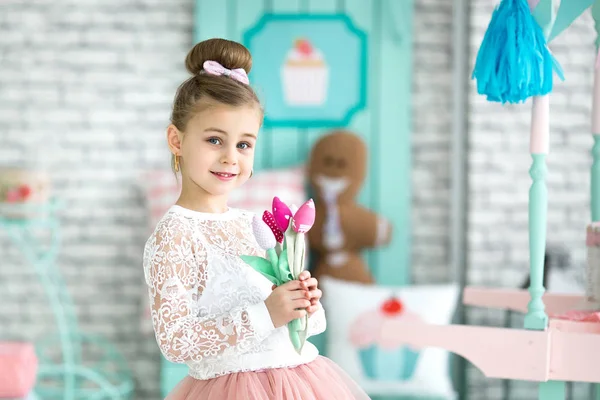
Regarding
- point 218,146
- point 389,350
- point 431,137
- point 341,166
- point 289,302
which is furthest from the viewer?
point 431,137

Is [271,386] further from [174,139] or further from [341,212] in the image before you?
[341,212]

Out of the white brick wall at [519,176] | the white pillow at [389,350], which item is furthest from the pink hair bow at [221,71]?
the white brick wall at [519,176]

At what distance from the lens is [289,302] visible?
1.33 metres

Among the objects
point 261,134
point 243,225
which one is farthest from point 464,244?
point 243,225

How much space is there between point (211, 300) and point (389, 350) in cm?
211

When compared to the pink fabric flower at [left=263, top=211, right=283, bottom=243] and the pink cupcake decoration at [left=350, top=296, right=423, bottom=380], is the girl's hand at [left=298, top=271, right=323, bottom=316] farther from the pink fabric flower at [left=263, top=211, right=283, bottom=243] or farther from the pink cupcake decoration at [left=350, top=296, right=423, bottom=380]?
the pink cupcake decoration at [left=350, top=296, right=423, bottom=380]

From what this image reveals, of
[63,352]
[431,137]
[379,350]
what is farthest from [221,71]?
[63,352]

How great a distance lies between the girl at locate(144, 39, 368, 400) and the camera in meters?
1.37

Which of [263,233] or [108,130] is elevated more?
[108,130]

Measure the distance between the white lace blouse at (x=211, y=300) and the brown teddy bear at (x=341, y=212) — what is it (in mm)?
2128

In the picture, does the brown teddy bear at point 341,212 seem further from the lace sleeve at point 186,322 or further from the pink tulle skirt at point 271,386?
the lace sleeve at point 186,322

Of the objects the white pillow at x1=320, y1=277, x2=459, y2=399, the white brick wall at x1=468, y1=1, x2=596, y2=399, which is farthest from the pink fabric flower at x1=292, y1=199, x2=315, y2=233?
the white brick wall at x1=468, y1=1, x2=596, y2=399

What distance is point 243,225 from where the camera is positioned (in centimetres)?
155

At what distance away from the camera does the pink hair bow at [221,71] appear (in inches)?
57.6
